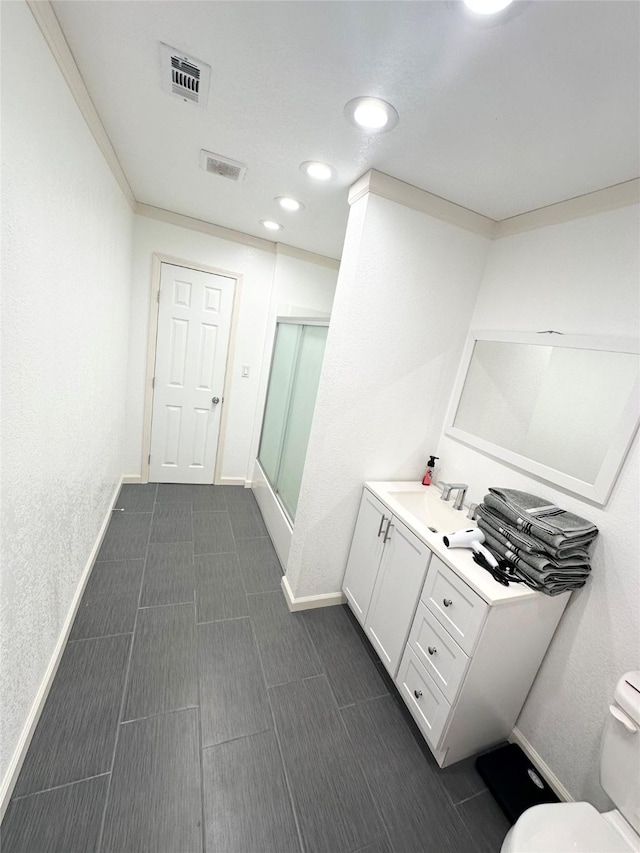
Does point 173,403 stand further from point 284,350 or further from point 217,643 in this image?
point 217,643

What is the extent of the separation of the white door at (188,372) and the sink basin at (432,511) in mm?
2098

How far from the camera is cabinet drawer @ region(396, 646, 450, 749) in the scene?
53.8 inches

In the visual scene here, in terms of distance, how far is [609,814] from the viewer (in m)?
1.07

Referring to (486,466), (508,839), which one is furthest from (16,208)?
(508,839)

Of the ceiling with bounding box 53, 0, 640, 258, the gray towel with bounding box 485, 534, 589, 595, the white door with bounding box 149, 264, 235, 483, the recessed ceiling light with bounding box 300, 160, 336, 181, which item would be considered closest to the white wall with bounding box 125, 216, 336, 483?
the white door with bounding box 149, 264, 235, 483

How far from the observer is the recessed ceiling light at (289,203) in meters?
2.06

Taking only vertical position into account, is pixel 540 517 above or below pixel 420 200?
below

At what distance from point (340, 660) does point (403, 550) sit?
0.74 metres

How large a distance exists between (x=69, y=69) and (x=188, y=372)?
2.12m

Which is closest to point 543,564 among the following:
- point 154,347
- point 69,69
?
point 69,69

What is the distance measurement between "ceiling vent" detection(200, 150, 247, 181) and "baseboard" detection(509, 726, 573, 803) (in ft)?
9.97

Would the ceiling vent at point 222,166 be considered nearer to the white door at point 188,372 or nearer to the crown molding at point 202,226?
the crown molding at point 202,226

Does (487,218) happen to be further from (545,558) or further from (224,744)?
(224,744)

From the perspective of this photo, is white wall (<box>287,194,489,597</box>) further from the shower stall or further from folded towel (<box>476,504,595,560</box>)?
folded towel (<box>476,504,595,560</box>)
